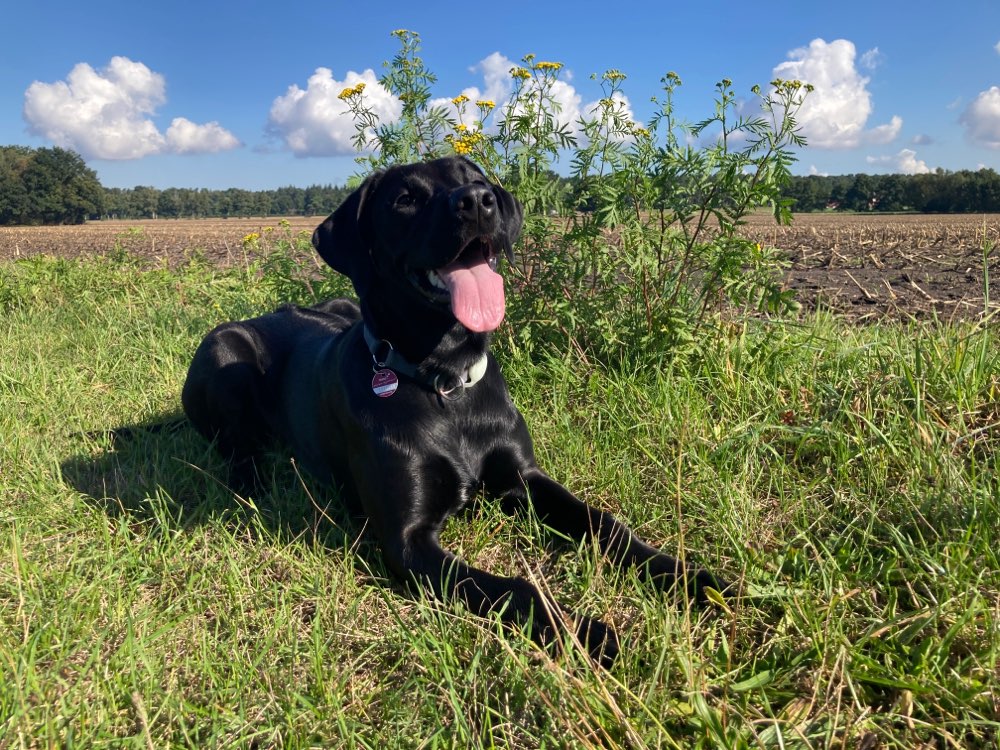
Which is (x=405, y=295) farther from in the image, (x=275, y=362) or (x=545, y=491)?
(x=275, y=362)

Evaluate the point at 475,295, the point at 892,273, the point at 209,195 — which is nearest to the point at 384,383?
the point at 475,295

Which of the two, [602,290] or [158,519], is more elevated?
[602,290]

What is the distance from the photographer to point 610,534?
7.33 feet

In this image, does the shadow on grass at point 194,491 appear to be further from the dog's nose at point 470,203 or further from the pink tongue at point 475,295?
the dog's nose at point 470,203

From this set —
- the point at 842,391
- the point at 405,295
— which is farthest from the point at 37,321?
the point at 842,391

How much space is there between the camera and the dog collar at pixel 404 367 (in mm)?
2475

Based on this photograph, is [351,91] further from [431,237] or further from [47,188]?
[47,188]

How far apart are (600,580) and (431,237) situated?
130cm

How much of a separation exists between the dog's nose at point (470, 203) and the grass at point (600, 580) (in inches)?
41.2

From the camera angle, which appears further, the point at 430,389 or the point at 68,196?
the point at 68,196

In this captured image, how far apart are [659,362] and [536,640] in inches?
73.4

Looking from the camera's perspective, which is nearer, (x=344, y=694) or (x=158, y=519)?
(x=344, y=694)

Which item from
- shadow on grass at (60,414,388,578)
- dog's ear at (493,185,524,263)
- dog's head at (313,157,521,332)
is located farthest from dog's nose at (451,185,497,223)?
shadow on grass at (60,414,388,578)

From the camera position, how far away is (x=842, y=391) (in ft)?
9.64
